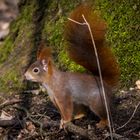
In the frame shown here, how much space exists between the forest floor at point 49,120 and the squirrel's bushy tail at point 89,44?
31cm

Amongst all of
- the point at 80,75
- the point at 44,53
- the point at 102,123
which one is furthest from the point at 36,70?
the point at 102,123

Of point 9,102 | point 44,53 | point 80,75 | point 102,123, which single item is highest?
point 44,53

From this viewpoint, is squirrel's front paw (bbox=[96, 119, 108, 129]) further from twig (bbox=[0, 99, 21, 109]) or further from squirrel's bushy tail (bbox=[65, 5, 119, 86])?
twig (bbox=[0, 99, 21, 109])

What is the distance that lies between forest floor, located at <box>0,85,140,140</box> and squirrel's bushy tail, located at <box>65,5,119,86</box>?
307 mm

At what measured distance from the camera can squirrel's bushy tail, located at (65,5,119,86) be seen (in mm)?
3648

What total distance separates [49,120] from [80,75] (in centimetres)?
44

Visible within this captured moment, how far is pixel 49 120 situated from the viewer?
4.07 meters

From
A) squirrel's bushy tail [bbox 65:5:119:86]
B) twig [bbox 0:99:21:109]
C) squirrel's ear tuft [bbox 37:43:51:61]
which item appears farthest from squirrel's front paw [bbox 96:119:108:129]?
twig [bbox 0:99:21:109]

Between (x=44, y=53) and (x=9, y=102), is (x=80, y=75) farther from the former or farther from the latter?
(x=9, y=102)

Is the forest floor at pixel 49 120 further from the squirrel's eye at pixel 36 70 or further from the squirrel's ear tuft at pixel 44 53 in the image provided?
the squirrel's ear tuft at pixel 44 53

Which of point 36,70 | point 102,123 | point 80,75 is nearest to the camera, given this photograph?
point 102,123

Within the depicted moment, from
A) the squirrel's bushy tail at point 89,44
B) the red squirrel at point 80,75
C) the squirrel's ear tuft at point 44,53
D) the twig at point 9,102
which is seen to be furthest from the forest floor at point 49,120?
the squirrel's ear tuft at point 44,53

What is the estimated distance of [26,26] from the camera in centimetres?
526

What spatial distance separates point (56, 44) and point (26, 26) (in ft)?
2.16
